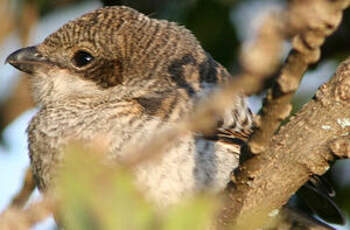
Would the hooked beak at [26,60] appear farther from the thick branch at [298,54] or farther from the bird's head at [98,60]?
the thick branch at [298,54]

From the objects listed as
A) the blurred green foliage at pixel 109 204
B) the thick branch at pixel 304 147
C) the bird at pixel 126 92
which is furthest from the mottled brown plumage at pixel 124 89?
the blurred green foliage at pixel 109 204

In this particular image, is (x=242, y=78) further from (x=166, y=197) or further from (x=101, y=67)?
(x=101, y=67)

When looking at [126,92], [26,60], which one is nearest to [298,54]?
[126,92]

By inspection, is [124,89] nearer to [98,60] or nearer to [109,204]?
[98,60]

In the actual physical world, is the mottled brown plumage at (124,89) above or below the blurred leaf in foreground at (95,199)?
below

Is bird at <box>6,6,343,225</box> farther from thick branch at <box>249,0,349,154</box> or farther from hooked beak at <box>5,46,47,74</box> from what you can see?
thick branch at <box>249,0,349,154</box>

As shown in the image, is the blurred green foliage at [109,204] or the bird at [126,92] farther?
the bird at [126,92]
